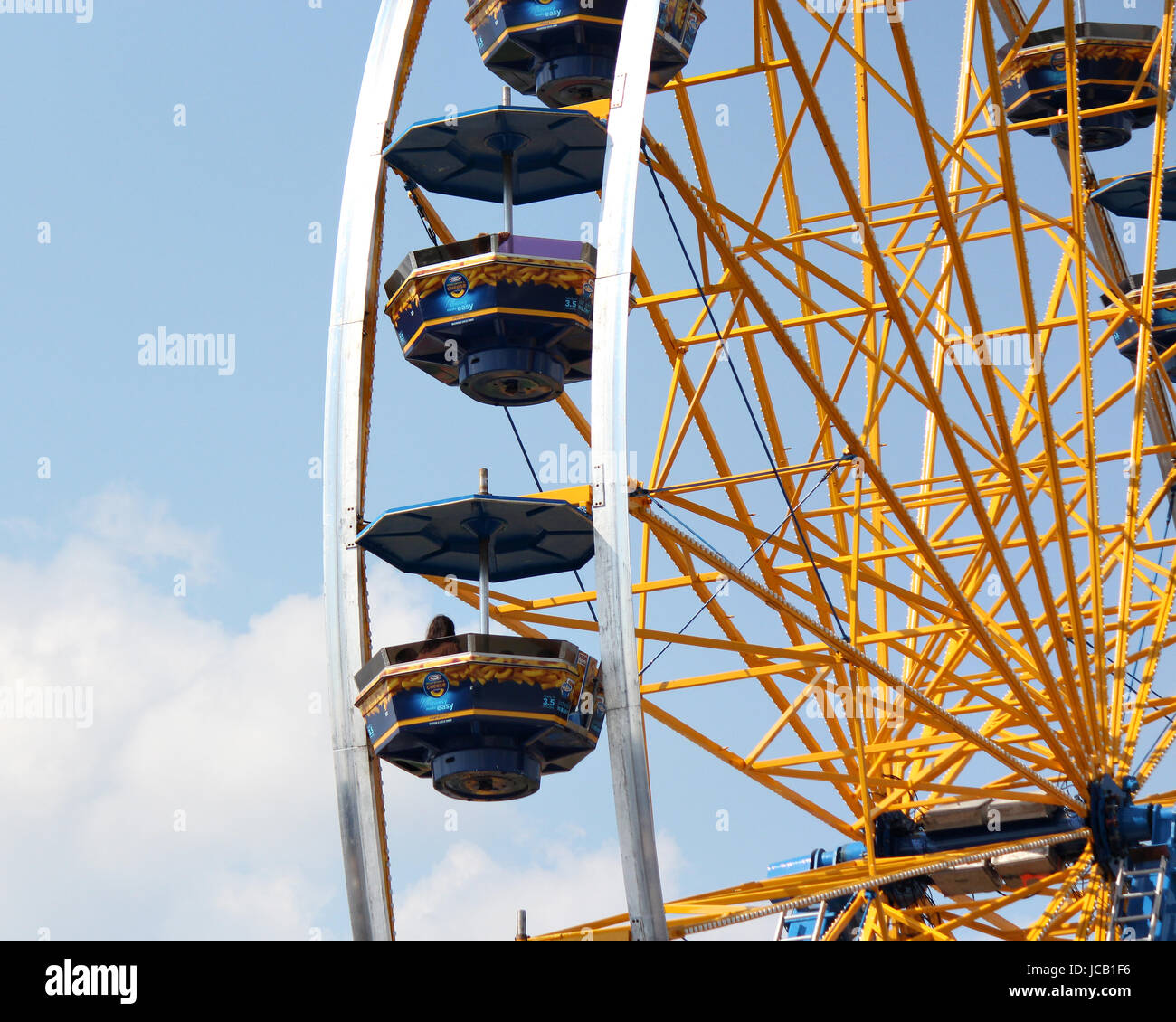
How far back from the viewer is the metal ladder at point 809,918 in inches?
885

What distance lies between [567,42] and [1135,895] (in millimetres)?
10132

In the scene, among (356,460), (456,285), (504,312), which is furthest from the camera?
(356,460)

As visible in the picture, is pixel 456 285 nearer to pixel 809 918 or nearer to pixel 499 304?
pixel 499 304

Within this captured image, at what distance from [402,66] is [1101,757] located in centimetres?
999

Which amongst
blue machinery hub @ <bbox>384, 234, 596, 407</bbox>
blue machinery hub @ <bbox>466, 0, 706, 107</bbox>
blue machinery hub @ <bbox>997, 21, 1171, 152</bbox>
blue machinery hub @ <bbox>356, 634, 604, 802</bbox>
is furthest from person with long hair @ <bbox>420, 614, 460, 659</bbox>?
blue machinery hub @ <bbox>997, 21, 1171, 152</bbox>

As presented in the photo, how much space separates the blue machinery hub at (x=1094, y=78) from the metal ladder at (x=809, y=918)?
982 centimetres

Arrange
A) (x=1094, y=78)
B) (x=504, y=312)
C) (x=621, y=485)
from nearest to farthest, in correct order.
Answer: (x=621, y=485) < (x=504, y=312) < (x=1094, y=78)

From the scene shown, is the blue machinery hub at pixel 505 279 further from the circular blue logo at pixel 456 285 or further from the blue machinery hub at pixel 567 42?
the blue machinery hub at pixel 567 42

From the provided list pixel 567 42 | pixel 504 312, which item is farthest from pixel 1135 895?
pixel 567 42

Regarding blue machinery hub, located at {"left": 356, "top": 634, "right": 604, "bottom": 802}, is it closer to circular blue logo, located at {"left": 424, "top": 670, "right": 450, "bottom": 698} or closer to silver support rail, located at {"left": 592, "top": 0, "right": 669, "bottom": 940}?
circular blue logo, located at {"left": 424, "top": 670, "right": 450, "bottom": 698}

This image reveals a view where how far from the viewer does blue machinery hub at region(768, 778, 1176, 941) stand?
20.6 m

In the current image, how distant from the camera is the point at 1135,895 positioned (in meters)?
20.5

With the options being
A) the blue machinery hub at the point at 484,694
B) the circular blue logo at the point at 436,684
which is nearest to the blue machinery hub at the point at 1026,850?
the blue machinery hub at the point at 484,694

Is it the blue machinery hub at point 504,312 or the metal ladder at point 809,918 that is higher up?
the blue machinery hub at point 504,312
